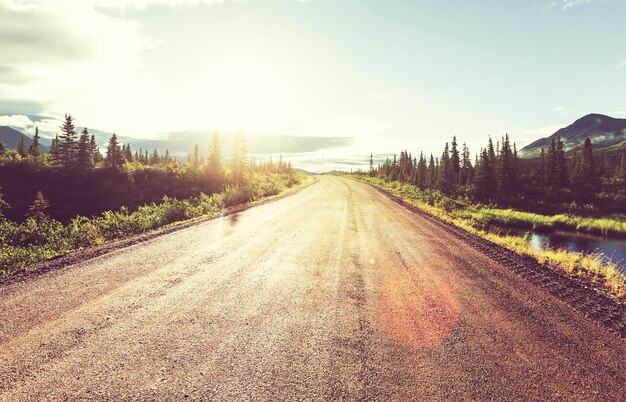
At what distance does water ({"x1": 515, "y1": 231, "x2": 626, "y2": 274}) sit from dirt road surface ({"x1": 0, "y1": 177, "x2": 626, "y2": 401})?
839 inches

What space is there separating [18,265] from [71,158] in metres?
55.4

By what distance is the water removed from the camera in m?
23.5

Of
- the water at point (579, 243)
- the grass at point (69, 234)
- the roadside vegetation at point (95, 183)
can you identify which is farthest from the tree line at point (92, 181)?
the water at point (579, 243)

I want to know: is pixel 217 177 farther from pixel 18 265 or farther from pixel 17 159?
pixel 18 265

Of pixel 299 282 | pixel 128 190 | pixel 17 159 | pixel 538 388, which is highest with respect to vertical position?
pixel 17 159

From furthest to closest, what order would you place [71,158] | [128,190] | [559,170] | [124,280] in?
1. [559,170]
2. [71,158]
3. [128,190]
4. [124,280]

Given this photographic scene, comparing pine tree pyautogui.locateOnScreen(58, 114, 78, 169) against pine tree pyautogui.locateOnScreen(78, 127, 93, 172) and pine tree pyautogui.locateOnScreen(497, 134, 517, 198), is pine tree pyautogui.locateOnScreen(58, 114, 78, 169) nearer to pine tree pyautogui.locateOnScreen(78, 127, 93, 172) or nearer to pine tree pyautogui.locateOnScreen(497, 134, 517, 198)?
pine tree pyautogui.locateOnScreen(78, 127, 93, 172)

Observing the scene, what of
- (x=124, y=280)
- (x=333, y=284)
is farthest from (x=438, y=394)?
(x=124, y=280)

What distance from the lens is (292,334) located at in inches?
188

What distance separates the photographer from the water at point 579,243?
23.5 metres

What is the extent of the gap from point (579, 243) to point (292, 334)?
32364 millimetres

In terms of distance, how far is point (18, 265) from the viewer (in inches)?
308

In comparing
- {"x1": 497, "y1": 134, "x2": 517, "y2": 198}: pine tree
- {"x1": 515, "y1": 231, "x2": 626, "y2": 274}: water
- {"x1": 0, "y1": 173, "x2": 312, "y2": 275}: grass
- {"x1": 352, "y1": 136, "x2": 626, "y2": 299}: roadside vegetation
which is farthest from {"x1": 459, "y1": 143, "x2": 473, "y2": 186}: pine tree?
{"x1": 0, "y1": 173, "x2": 312, "y2": 275}: grass

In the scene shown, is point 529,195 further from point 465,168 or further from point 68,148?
point 68,148
